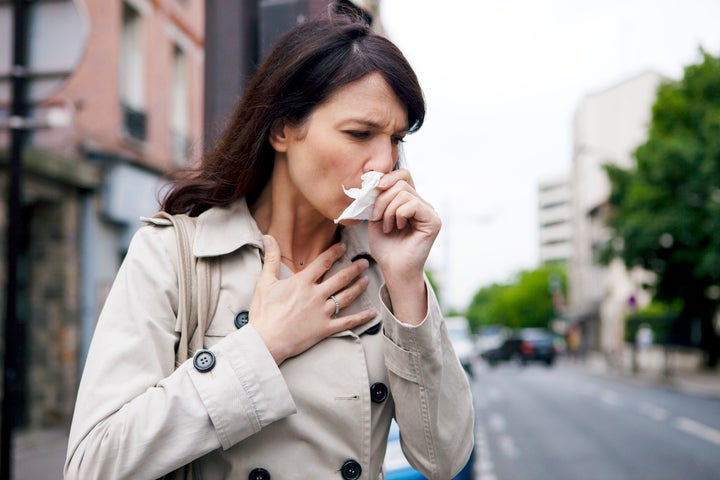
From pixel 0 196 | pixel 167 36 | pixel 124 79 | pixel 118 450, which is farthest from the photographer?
pixel 167 36

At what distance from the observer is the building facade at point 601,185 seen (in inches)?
2308

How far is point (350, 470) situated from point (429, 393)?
0.81 feet

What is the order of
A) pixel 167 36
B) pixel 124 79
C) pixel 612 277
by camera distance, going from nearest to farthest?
pixel 124 79
pixel 167 36
pixel 612 277

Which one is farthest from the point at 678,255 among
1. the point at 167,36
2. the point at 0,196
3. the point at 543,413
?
the point at 0,196

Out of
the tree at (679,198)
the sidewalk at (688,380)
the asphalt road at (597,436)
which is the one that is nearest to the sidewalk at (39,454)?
the asphalt road at (597,436)

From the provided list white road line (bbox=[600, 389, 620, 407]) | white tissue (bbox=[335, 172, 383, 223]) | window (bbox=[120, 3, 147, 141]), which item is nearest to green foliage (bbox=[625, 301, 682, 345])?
white road line (bbox=[600, 389, 620, 407])

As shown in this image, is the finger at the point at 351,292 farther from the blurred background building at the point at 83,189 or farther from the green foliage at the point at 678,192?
the green foliage at the point at 678,192

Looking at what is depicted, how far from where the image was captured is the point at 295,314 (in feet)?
5.22

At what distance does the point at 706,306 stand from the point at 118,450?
104 feet

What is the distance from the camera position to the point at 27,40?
3.85 metres

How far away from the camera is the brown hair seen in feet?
5.44

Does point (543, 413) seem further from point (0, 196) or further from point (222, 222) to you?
point (222, 222)

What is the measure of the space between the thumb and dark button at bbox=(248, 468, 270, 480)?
41cm

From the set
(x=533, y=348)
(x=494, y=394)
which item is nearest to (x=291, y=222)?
(x=494, y=394)
